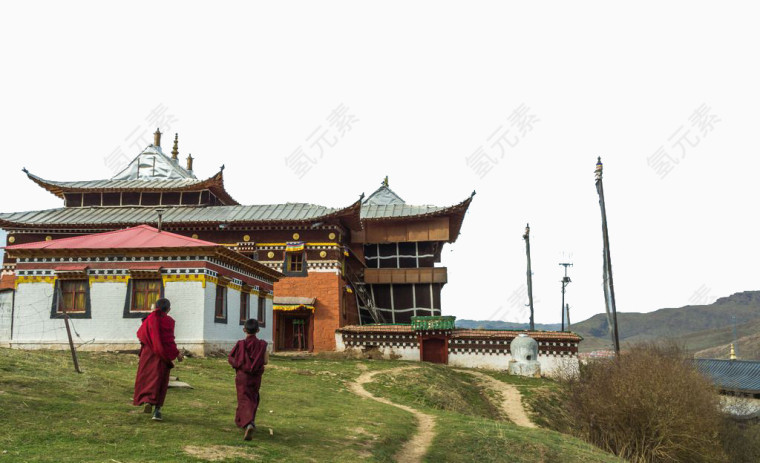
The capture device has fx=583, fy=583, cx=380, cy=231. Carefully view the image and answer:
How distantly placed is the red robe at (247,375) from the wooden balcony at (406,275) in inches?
1056

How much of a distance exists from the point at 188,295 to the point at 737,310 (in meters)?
124

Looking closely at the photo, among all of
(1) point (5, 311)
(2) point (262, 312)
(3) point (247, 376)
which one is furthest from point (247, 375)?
→ (2) point (262, 312)

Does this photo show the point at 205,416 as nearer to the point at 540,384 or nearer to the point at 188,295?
the point at 188,295

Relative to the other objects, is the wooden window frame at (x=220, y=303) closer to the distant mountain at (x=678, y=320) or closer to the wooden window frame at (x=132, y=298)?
the wooden window frame at (x=132, y=298)

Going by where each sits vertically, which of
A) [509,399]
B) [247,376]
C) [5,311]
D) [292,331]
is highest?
[5,311]

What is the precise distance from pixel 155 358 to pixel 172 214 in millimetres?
25828

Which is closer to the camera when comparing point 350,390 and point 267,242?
point 350,390

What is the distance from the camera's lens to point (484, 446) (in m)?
10.4

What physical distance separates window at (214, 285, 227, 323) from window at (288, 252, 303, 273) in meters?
9.75

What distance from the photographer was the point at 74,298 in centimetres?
1920

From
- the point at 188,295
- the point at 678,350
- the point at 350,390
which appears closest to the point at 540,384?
the point at 678,350

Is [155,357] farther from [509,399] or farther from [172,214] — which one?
[172,214]

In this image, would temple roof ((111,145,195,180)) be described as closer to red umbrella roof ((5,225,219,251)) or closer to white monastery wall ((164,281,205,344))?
red umbrella roof ((5,225,219,251))

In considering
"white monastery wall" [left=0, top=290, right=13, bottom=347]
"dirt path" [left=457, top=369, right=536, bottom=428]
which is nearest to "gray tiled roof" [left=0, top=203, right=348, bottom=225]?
"white monastery wall" [left=0, top=290, right=13, bottom=347]
